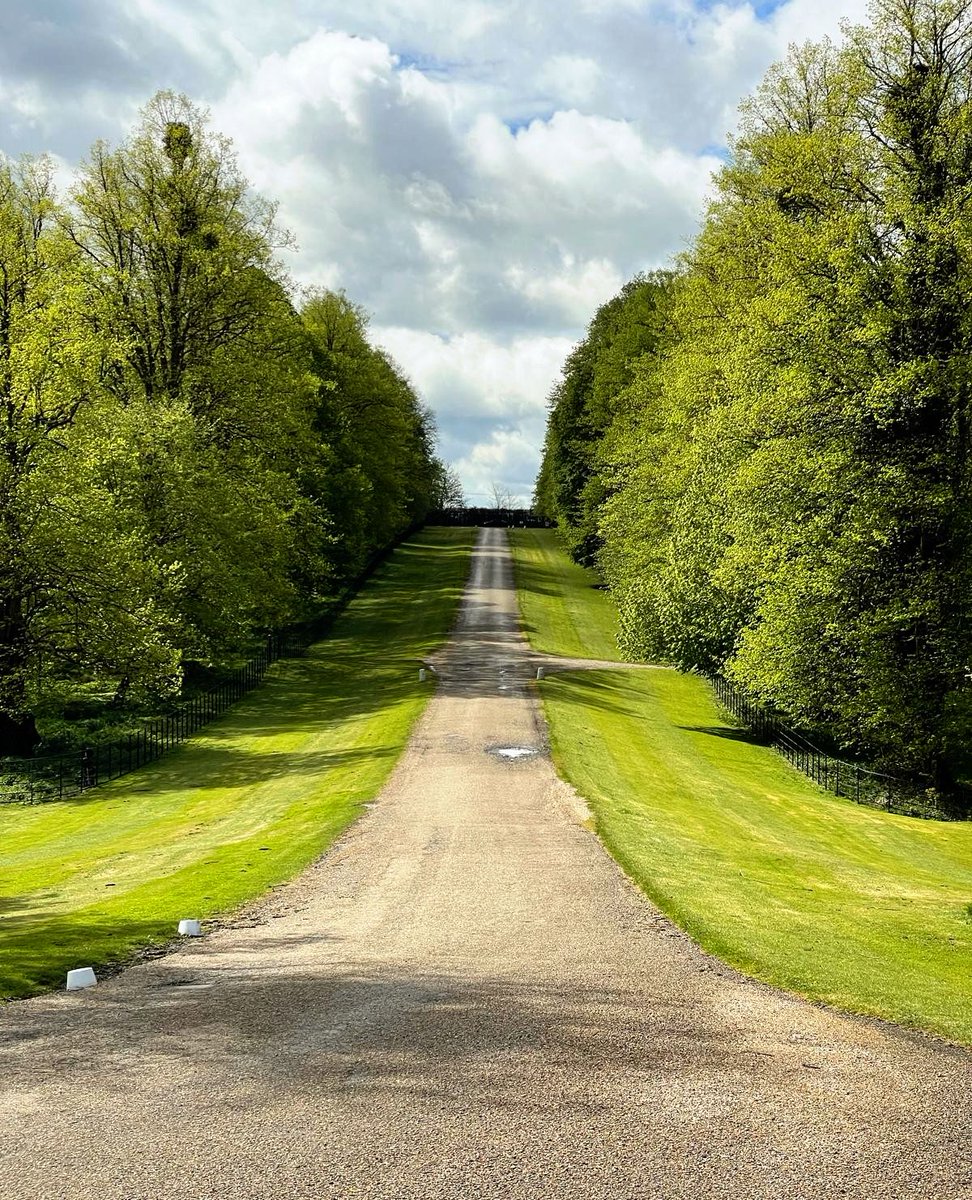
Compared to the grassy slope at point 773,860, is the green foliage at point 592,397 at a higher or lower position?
higher

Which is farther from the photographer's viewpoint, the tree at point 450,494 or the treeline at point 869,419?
the tree at point 450,494

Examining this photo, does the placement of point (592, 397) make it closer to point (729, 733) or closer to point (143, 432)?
point (729, 733)

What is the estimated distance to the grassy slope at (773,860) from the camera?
10852 millimetres

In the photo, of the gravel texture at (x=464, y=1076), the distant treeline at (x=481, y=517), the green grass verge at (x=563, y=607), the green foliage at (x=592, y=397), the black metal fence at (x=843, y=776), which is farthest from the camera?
the distant treeline at (x=481, y=517)

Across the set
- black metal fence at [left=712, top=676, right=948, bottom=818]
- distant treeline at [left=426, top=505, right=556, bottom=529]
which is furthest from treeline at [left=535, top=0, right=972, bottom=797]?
distant treeline at [left=426, top=505, right=556, bottom=529]

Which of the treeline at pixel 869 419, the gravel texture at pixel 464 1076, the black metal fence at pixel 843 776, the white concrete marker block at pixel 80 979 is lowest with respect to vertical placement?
the black metal fence at pixel 843 776

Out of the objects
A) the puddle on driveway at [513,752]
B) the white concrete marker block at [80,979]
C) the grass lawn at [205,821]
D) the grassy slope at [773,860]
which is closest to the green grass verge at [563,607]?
the grass lawn at [205,821]

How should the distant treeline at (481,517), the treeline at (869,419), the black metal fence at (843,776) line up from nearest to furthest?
1. the treeline at (869,419)
2. the black metal fence at (843,776)
3. the distant treeline at (481,517)

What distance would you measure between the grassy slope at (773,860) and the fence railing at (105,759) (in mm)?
12256

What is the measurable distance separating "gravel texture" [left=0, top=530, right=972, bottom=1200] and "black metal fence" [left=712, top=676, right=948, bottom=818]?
16.6 meters

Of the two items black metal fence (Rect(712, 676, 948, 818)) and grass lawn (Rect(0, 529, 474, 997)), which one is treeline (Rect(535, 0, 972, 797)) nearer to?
black metal fence (Rect(712, 676, 948, 818))

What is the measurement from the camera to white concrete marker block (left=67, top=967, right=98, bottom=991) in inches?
401

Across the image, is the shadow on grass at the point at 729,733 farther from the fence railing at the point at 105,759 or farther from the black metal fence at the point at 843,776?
the fence railing at the point at 105,759

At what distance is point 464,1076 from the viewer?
716cm
